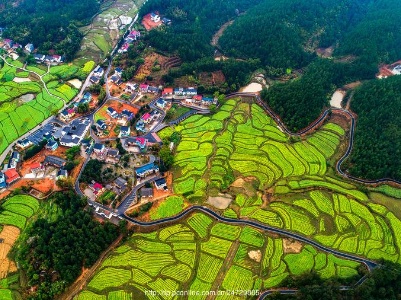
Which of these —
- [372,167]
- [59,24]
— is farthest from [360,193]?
[59,24]

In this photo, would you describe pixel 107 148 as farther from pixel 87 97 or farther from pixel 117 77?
pixel 117 77

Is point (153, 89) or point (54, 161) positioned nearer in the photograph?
point (54, 161)

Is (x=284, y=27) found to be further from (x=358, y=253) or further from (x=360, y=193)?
(x=358, y=253)

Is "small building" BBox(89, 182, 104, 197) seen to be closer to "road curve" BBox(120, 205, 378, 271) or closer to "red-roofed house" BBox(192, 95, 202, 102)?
"road curve" BBox(120, 205, 378, 271)

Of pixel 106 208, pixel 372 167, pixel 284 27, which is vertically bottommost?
pixel 106 208

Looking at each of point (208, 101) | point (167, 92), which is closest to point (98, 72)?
point (167, 92)

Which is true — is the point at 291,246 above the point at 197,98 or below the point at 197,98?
below
